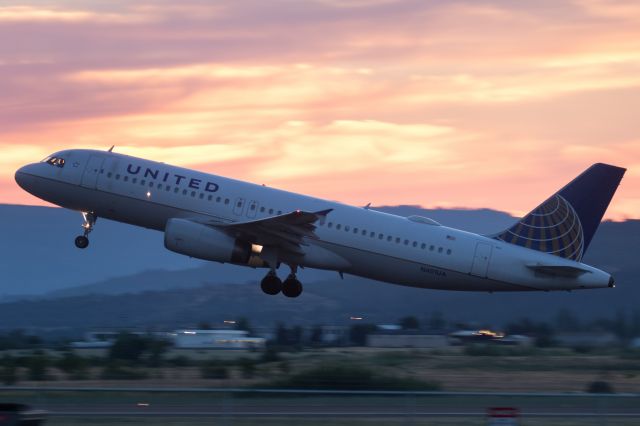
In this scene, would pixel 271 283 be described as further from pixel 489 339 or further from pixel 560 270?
A: pixel 489 339

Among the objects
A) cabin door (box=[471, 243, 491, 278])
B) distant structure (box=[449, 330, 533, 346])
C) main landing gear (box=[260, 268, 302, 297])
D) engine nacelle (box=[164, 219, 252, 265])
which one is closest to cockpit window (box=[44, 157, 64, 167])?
engine nacelle (box=[164, 219, 252, 265])

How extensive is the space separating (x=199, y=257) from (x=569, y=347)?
16582mm

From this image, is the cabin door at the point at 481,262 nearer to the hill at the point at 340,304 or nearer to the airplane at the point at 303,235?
the airplane at the point at 303,235

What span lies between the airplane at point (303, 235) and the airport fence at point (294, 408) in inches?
581

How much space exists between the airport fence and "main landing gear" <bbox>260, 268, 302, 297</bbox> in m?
15.8

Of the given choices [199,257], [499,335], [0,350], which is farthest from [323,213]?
[499,335]

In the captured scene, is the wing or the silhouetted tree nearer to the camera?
the wing

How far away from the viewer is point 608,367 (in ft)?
134

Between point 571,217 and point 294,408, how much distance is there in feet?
71.0

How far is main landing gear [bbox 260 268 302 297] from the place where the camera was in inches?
1666

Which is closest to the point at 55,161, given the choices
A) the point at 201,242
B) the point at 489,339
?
the point at 201,242

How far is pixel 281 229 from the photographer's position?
1585 inches

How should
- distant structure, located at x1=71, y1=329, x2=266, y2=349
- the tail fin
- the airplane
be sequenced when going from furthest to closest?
distant structure, located at x1=71, y1=329, x2=266, y2=349
the tail fin
the airplane

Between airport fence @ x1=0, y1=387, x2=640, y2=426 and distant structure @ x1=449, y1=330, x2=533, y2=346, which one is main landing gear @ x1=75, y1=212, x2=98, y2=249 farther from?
distant structure @ x1=449, y1=330, x2=533, y2=346
